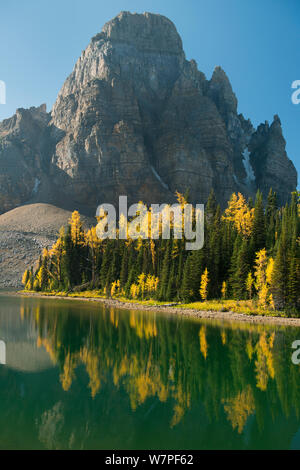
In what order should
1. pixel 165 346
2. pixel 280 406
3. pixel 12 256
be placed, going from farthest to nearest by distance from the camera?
pixel 12 256
pixel 165 346
pixel 280 406

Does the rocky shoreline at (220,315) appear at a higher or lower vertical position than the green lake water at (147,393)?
lower

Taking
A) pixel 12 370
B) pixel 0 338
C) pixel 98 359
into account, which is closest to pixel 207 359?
pixel 98 359

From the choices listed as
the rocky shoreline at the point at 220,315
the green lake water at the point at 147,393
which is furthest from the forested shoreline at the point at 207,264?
the green lake water at the point at 147,393

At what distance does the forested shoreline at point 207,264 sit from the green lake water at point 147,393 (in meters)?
18.1

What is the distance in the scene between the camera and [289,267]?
41719 millimetres

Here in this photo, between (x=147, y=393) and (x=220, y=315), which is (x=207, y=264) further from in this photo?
(x=147, y=393)

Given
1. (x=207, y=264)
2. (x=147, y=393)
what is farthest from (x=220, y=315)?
(x=147, y=393)

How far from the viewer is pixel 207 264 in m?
52.9

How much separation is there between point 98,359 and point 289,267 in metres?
30.5

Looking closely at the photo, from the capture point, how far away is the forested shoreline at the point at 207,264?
42.9 metres

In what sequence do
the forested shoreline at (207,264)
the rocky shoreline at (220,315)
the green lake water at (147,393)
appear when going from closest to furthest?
the green lake water at (147,393) → the rocky shoreline at (220,315) → the forested shoreline at (207,264)

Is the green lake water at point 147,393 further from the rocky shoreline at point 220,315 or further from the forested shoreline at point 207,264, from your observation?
the forested shoreline at point 207,264

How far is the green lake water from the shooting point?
9.95 m
